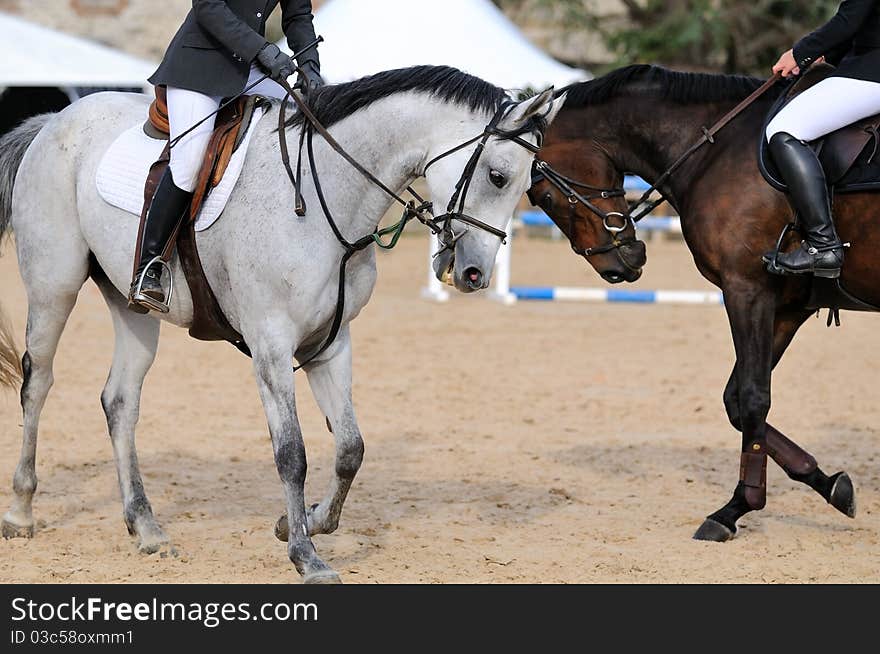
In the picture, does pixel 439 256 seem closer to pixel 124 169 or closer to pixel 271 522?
pixel 124 169

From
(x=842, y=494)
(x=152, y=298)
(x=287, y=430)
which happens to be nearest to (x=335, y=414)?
(x=287, y=430)

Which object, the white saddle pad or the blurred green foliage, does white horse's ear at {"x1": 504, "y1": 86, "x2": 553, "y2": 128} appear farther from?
the blurred green foliage

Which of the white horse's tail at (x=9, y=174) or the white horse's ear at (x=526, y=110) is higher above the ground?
the white horse's ear at (x=526, y=110)

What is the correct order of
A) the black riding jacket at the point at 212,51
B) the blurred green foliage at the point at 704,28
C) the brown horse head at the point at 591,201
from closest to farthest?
the black riding jacket at the point at 212,51, the brown horse head at the point at 591,201, the blurred green foliage at the point at 704,28

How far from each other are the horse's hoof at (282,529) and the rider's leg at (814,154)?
2410mm

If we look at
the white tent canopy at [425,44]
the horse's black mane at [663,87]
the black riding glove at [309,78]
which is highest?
the white tent canopy at [425,44]

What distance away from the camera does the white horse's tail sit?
612 cm

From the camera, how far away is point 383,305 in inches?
549

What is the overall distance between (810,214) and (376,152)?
1937mm

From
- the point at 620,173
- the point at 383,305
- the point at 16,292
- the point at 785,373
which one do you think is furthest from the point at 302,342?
the point at 16,292

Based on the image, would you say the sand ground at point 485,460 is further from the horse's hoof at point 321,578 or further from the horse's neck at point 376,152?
the horse's neck at point 376,152

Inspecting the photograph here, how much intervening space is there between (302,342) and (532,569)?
54.0 inches

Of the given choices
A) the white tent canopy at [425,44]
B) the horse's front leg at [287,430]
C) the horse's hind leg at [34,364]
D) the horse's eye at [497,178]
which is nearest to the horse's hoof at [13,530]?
the horse's hind leg at [34,364]

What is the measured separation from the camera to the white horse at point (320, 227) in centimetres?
467
